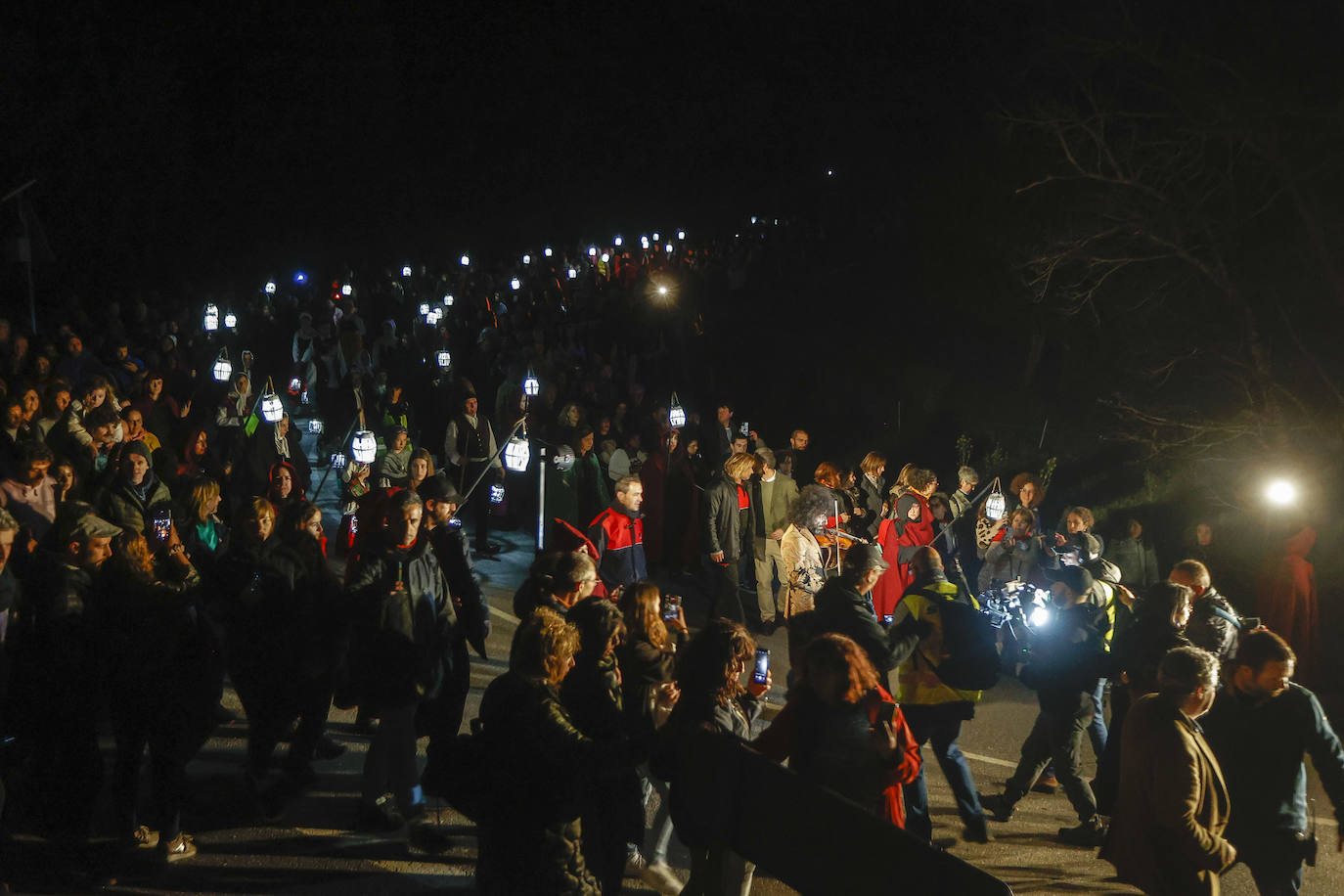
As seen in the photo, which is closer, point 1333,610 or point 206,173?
point 1333,610

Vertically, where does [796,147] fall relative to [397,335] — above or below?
above

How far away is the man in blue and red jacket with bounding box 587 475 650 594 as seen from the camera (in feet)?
28.1

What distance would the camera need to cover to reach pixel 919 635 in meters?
5.85

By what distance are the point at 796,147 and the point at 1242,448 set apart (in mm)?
39551

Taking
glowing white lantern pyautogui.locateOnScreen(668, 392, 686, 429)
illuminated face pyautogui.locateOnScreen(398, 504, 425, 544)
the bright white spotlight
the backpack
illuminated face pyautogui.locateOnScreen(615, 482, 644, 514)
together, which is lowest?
the backpack

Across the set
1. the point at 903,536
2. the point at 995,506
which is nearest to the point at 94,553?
the point at 903,536

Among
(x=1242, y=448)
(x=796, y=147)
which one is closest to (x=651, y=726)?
(x=1242, y=448)

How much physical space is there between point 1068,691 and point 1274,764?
1.51 m

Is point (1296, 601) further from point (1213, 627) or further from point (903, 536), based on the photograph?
point (1213, 627)

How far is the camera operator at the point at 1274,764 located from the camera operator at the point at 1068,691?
1.29 meters

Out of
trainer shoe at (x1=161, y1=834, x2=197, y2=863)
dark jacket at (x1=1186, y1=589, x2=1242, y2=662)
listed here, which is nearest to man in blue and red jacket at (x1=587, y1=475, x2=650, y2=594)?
trainer shoe at (x1=161, y1=834, x2=197, y2=863)

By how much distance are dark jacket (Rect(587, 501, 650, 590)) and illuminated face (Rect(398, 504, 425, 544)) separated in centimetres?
274

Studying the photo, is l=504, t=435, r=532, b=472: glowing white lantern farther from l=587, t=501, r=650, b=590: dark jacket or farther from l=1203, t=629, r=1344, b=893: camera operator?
l=1203, t=629, r=1344, b=893: camera operator

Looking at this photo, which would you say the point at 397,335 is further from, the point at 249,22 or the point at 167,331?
the point at 249,22
